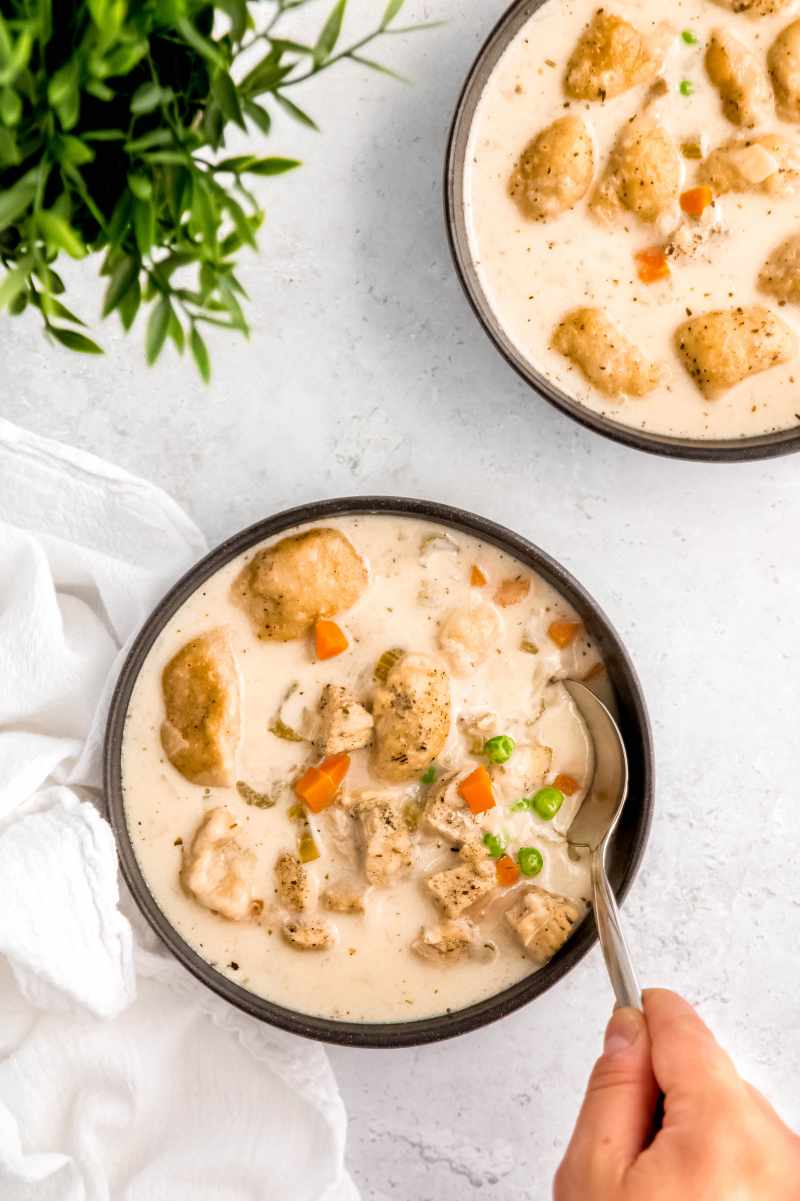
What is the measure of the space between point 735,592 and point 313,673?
105cm

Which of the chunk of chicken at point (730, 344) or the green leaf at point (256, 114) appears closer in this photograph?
the green leaf at point (256, 114)

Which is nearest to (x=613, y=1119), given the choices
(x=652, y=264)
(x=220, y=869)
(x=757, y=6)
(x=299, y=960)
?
(x=299, y=960)

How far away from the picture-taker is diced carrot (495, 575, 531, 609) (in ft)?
9.55

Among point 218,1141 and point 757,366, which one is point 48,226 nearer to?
point 757,366

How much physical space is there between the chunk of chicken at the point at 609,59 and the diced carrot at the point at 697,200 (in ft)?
0.89

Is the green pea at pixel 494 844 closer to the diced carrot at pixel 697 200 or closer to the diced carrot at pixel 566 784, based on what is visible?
the diced carrot at pixel 566 784

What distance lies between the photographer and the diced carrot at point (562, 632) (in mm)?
A: 2914

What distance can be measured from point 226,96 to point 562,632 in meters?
1.64

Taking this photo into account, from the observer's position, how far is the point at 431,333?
3111 mm

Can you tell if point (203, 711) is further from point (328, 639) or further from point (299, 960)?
point (299, 960)

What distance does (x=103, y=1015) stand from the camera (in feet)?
9.27

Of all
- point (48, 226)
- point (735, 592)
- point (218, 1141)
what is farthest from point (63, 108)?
point (218, 1141)

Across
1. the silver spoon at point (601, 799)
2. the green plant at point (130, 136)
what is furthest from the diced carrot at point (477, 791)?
the green plant at point (130, 136)

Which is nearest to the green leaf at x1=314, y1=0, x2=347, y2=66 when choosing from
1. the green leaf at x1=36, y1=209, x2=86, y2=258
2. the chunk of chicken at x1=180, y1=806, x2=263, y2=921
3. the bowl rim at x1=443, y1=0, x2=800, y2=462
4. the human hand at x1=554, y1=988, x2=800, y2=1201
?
the green leaf at x1=36, y1=209, x2=86, y2=258
